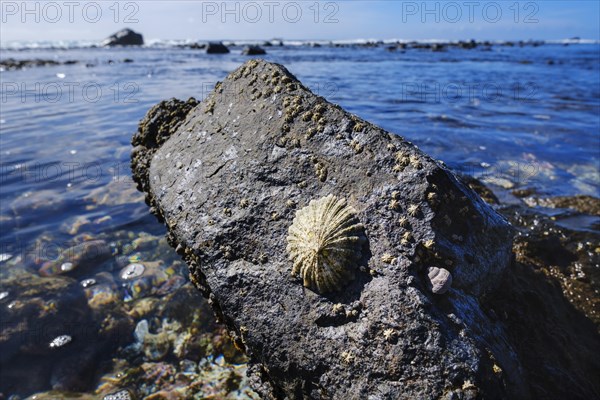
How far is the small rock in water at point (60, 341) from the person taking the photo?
5.32 meters

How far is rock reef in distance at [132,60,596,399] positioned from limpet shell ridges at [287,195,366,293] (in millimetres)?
79

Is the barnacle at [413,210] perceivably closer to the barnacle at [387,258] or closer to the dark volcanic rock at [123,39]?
the barnacle at [387,258]

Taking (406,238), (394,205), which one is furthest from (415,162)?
(406,238)

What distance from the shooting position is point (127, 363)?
508 cm

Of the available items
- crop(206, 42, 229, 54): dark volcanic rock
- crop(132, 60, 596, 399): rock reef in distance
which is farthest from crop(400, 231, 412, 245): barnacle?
crop(206, 42, 229, 54): dark volcanic rock

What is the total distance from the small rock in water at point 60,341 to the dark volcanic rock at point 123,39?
86.5m

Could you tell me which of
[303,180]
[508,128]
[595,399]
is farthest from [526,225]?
[508,128]

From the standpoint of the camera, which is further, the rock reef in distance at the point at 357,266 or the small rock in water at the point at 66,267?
the small rock in water at the point at 66,267

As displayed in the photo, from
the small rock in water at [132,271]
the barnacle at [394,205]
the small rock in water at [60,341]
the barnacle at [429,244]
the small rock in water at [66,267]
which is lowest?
the small rock in water at [60,341]

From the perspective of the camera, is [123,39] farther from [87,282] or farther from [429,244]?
[429,244]

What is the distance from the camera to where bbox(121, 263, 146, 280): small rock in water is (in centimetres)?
655

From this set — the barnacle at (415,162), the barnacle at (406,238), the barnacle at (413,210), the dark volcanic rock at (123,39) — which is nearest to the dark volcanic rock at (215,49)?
the dark volcanic rock at (123,39)

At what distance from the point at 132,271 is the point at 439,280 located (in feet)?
16.9

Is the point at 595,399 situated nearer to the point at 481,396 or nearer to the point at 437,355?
the point at 481,396
